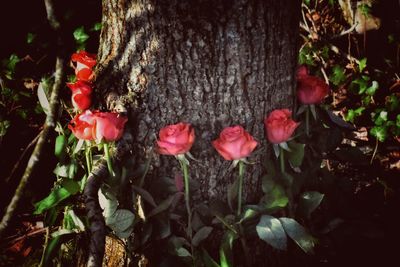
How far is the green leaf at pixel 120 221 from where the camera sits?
1.13 meters

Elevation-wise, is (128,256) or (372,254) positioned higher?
(128,256)

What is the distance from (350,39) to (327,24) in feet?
0.73

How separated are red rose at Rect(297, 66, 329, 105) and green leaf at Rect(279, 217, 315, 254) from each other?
17.0 inches

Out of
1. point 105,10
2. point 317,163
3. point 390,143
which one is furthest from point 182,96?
point 390,143

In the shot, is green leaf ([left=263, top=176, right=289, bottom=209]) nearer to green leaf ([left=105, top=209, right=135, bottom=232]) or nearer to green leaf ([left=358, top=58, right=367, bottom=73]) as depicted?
green leaf ([left=105, top=209, right=135, bottom=232])

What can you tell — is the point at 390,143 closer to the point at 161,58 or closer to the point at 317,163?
the point at 317,163

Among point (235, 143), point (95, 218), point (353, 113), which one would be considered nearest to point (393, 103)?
point (353, 113)

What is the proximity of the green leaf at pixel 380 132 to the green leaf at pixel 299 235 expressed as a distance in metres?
1.35

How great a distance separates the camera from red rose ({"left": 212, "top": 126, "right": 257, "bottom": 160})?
1043 millimetres

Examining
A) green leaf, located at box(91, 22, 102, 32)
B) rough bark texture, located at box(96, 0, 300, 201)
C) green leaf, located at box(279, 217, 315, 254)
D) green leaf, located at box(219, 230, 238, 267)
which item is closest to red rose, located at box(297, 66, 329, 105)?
rough bark texture, located at box(96, 0, 300, 201)

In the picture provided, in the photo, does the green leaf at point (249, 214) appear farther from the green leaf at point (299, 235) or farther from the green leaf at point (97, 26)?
the green leaf at point (97, 26)

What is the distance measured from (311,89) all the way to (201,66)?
1.38 ft

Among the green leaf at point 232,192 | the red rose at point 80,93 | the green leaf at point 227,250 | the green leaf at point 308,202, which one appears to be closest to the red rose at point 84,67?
the red rose at point 80,93

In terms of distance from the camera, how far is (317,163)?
4.50 ft
